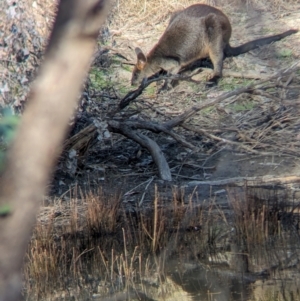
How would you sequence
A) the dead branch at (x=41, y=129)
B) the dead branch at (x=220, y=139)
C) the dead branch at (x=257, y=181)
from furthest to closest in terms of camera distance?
1. the dead branch at (x=220, y=139)
2. the dead branch at (x=257, y=181)
3. the dead branch at (x=41, y=129)

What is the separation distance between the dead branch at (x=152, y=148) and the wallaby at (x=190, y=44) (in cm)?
271

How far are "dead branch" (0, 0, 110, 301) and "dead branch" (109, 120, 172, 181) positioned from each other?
20.8ft

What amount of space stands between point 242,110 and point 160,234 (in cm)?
334

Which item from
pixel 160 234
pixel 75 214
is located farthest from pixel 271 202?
pixel 75 214

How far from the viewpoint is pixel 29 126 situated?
991 millimetres

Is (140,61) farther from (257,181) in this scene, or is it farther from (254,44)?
(257,181)

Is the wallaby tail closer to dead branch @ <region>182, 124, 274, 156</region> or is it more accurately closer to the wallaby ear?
the wallaby ear

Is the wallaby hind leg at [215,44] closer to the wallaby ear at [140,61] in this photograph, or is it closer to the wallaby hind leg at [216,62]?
the wallaby hind leg at [216,62]

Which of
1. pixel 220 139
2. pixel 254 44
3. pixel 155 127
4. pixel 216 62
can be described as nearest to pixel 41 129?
pixel 155 127

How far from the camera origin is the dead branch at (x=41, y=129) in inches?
38.9

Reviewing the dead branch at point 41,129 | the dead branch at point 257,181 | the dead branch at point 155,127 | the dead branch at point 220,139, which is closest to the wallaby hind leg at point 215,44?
the dead branch at point 220,139

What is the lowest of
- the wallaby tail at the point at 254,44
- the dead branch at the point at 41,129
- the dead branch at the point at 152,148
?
the dead branch at the point at 41,129

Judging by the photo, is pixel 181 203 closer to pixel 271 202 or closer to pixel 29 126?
pixel 271 202

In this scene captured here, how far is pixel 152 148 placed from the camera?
737 centimetres
